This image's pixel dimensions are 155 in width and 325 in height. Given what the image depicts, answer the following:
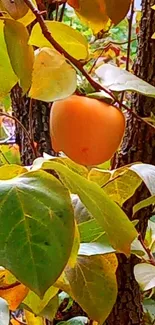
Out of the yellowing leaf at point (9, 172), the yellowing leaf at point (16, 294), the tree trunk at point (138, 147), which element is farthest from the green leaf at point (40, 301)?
the tree trunk at point (138, 147)

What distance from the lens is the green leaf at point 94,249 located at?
1.21 feet

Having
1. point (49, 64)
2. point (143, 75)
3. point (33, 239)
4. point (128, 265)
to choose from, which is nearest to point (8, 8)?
point (49, 64)

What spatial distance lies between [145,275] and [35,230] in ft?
0.96

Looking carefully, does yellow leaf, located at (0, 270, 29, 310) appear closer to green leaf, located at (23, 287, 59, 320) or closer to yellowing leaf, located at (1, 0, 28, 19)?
green leaf, located at (23, 287, 59, 320)

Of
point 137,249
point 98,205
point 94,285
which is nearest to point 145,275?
point 137,249

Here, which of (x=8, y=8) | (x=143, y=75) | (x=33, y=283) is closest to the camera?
(x=33, y=283)

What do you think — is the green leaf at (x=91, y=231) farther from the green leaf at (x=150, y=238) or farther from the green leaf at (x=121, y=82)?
the green leaf at (x=150, y=238)

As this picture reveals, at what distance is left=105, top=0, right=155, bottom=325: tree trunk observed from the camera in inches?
24.0

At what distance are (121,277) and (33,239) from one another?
454mm

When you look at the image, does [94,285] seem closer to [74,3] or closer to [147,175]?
[147,175]

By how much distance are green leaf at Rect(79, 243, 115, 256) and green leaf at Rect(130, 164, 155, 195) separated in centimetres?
6

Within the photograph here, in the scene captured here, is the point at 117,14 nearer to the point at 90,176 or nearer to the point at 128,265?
the point at 90,176

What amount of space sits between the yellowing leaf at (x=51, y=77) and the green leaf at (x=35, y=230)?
11cm

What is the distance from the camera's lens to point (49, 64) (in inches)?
14.3
